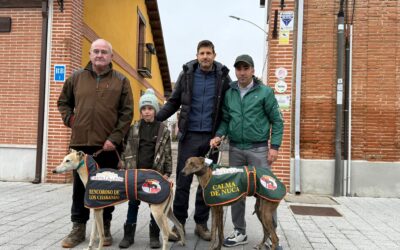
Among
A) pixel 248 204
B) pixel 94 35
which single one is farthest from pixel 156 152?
pixel 94 35

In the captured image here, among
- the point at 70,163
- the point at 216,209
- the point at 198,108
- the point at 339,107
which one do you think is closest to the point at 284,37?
the point at 339,107

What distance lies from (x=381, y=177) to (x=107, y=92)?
607cm

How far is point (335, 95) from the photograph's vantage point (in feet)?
26.0

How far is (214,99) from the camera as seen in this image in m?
4.55

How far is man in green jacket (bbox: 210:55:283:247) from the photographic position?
4.36m

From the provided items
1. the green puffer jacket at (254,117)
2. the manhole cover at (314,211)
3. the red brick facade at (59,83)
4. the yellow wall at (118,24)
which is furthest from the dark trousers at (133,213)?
the yellow wall at (118,24)

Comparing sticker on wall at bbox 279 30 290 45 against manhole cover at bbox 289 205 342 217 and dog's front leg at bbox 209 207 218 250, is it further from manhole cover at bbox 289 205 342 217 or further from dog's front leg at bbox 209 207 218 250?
dog's front leg at bbox 209 207 218 250

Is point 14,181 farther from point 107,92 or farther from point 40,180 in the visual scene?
point 107,92

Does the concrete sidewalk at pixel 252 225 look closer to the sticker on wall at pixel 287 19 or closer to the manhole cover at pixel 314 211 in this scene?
the manhole cover at pixel 314 211

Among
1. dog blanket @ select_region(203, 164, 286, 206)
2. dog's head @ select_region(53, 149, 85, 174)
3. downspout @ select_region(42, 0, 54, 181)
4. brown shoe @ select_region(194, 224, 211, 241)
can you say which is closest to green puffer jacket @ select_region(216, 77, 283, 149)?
dog blanket @ select_region(203, 164, 286, 206)

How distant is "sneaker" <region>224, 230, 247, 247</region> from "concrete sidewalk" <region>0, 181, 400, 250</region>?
0.24 feet

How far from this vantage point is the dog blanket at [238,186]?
3930 millimetres

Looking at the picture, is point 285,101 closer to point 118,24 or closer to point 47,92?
point 47,92

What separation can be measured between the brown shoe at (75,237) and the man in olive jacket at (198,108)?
41.6 inches
